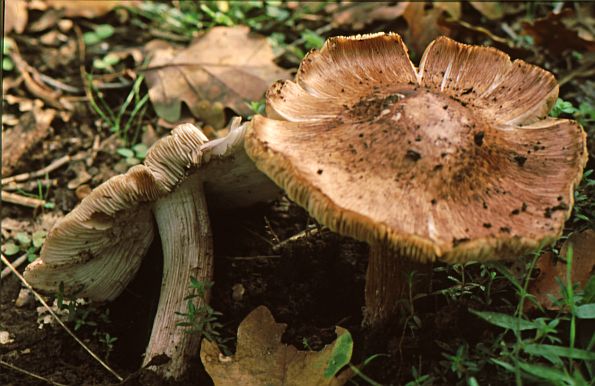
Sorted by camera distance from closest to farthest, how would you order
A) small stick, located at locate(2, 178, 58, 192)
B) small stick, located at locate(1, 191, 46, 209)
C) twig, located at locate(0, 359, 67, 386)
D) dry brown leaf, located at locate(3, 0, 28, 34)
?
1. twig, located at locate(0, 359, 67, 386)
2. small stick, located at locate(1, 191, 46, 209)
3. small stick, located at locate(2, 178, 58, 192)
4. dry brown leaf, located at locate(3, 0, 28, 34)

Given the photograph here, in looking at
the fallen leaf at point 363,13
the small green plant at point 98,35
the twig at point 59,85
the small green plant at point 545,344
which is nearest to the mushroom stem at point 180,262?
the small green plant at point 545,344

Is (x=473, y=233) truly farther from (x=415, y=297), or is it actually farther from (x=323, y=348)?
(x=323, y=348)

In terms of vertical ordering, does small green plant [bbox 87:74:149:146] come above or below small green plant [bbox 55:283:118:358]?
above

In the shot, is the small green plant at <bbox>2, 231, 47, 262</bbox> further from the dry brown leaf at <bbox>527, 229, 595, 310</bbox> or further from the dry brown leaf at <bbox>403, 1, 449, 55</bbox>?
the dry brown leaf at <bbox>403, 1, 449, 55</bbox>

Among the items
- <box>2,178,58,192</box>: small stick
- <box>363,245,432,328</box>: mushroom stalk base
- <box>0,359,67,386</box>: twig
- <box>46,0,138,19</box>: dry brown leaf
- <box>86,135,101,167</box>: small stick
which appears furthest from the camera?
<box>46,0,138,19</box>: dry brown leaf

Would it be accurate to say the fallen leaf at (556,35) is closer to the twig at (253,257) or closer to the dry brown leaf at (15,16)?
the twig at (253,257)

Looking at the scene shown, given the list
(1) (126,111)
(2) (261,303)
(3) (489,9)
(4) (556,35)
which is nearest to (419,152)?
(2) (261,303)

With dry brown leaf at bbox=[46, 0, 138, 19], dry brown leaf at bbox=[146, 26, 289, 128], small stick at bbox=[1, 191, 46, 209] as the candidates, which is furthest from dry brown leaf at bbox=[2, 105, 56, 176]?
dry brown leaf at bbox=[46, 0, 138, 19]

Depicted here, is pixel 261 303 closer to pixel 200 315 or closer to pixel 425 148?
pixel 200 315
